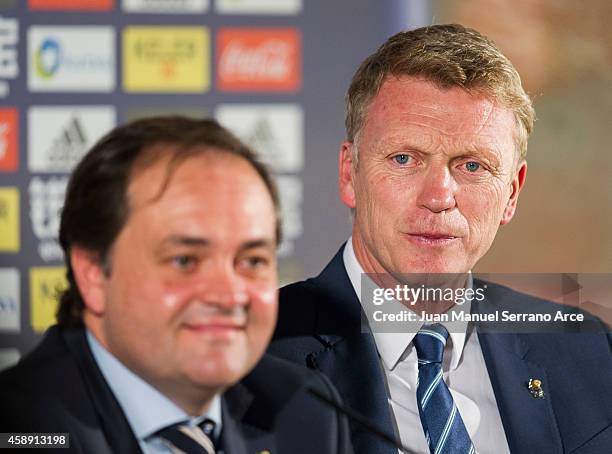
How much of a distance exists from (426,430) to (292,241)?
15.6 inches

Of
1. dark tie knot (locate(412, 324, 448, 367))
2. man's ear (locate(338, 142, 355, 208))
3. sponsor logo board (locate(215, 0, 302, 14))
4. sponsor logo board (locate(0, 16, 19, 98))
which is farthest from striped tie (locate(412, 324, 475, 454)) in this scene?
sponsor logo board (locate(0, 16, 19, 98))

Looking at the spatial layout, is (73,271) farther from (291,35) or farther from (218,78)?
(291,35)

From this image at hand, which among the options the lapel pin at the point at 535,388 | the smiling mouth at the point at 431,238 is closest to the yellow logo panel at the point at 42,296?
the smiling mouth at the point at 431,238

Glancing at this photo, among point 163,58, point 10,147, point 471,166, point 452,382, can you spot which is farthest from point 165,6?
point 452,382

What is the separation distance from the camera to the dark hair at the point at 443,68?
178cm

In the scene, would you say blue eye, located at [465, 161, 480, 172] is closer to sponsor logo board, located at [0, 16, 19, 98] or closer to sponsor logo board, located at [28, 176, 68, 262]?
sponsor logo board, located at [28, 176, 68, 262]

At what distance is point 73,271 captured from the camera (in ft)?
5.36

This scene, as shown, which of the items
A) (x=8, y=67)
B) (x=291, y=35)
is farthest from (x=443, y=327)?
(x=8, y=67)

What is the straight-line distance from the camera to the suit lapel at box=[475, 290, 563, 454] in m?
1.88

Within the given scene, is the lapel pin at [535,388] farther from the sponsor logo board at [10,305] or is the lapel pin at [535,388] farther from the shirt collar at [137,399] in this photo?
the sponsor logo board at [10,305]

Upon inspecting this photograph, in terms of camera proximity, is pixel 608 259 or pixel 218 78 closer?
pixel 218 78

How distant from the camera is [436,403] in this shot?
6.04ft

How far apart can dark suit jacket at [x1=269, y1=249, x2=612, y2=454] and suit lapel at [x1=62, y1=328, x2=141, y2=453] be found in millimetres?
313
